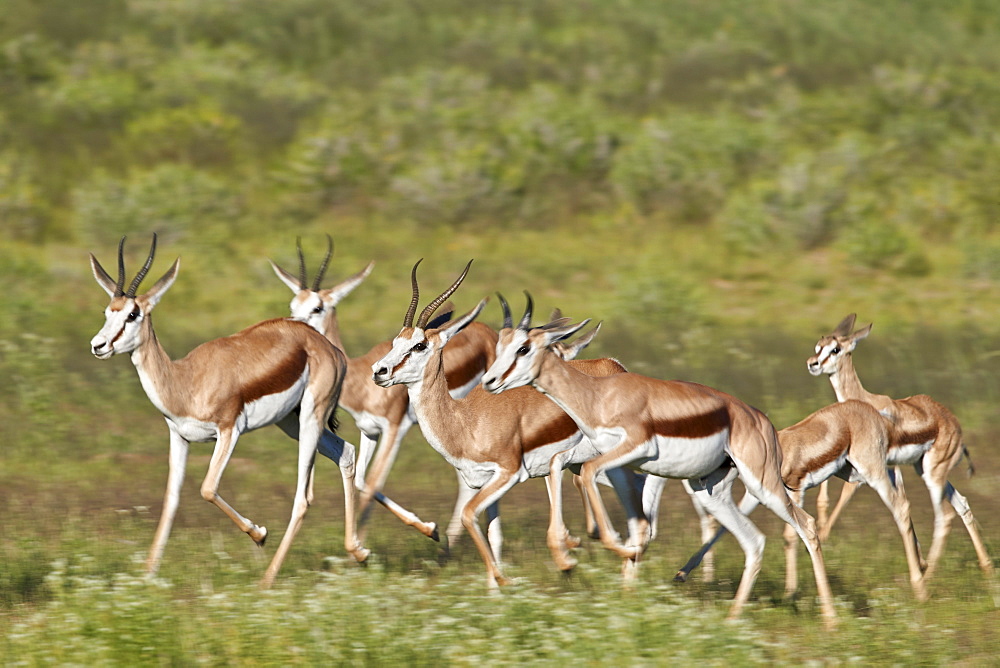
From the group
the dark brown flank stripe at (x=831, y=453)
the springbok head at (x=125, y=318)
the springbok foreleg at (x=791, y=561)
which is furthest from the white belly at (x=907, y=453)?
the springbok head at (x=125, y=318)

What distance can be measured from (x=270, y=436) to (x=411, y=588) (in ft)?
18.8

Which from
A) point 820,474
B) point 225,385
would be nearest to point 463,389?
point 225,385

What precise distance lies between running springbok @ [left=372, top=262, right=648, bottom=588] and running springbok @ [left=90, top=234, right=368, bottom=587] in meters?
0.98

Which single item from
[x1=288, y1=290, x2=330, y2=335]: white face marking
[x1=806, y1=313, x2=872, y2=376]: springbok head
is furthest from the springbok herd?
[x1=806, y1=313, x2=872, y2=376]: springbok head

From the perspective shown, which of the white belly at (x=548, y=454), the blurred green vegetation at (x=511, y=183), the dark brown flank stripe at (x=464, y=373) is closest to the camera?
the white belly at (x=548, y=454)

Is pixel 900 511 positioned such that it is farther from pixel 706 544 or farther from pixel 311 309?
pixel 311 309

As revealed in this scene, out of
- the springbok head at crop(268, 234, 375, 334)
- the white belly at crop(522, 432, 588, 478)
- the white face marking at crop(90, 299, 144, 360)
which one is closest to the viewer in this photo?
the white face marking at crop(90, 299, 144, 360)

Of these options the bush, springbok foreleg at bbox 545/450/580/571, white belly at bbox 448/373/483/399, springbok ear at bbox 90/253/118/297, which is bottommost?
springbok foreleg at bbox 545/450/580/571

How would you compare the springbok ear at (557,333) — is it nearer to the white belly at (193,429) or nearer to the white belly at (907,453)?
the white belly at (193,429)

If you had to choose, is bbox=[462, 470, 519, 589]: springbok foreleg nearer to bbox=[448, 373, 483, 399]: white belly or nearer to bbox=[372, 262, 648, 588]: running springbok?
bbox=[372, 262, 648, 588]: running springbok

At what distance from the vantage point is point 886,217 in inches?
854

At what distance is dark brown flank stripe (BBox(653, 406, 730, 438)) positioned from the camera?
7.51 meters

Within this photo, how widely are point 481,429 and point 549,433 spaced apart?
17.5 inches

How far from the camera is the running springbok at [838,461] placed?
336 inches
